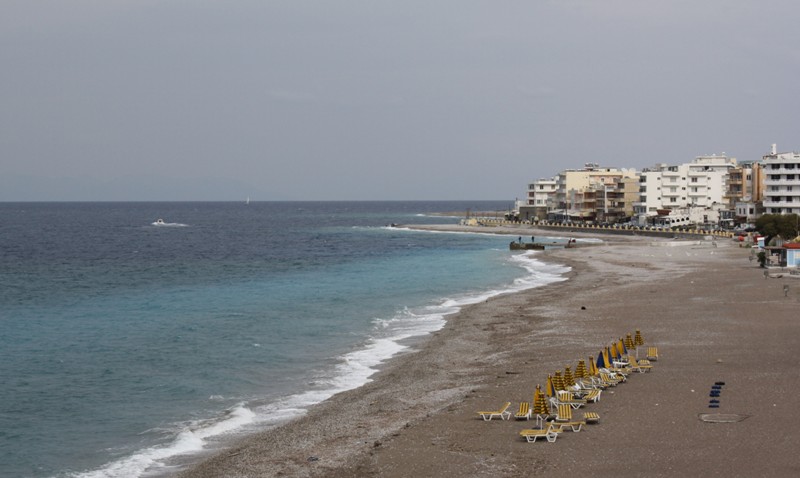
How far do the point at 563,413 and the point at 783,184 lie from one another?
110 metres

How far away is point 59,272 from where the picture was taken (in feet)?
255

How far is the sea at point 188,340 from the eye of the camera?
24500 millimetres

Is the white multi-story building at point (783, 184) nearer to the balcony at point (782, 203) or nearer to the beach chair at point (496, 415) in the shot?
the balcony at point (782, 203)

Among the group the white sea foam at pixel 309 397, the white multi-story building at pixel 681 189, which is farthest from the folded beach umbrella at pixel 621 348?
the white multi-story building at pixel 681 189

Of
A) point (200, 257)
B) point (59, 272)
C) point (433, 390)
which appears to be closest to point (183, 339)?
point (433, 390)

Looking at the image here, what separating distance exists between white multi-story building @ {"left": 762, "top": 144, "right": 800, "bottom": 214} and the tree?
22598 mm

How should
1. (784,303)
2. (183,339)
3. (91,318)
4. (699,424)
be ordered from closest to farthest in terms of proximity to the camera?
(699,424) < (183,339) < (784,303) < (91,318)

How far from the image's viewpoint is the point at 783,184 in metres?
121

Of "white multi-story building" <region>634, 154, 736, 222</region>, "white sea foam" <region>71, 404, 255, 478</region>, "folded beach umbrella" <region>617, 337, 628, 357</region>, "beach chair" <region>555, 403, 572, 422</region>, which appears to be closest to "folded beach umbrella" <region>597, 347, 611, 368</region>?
"folded beach umbrella" <region>617, 337, 628, 357</region>

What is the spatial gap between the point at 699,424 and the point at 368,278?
49.4 m

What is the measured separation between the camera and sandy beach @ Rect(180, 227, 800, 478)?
19578 millimetres

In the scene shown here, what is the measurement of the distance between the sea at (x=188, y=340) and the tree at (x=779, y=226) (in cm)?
2683

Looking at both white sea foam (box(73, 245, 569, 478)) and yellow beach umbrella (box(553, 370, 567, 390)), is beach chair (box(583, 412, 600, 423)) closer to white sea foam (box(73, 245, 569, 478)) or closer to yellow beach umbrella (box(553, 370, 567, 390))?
yellow beach umbrella (box(553, 370, 567, 390))

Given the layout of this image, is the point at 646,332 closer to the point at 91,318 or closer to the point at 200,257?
the point at 91,318
